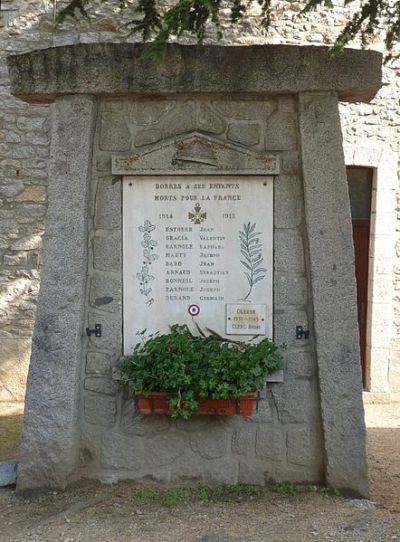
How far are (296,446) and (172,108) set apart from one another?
6.91ft

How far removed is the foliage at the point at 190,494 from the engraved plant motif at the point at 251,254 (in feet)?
3.64

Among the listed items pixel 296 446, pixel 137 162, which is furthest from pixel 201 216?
pixel 296 446

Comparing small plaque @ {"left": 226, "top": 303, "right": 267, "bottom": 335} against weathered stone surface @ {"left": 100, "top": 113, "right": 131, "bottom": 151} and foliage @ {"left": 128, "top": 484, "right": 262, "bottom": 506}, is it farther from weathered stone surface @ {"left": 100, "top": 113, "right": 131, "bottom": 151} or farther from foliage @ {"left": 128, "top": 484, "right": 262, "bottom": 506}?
weathered stone surface @ {"left": 100, "top": 113, "right": 131, "bottom": 151}

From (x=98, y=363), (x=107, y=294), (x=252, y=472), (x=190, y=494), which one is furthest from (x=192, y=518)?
(x=107, y=294)

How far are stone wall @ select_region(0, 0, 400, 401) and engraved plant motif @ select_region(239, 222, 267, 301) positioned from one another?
420cm

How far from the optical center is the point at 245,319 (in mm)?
4301

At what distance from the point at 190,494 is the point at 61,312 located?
4.22 ft

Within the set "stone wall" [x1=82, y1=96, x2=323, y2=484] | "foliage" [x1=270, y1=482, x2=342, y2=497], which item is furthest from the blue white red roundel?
"foliage" [x1=270, y1=482, x2=342, y2=497]

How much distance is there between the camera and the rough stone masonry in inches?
165

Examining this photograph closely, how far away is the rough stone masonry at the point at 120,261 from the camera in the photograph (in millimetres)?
4184

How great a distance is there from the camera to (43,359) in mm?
4270

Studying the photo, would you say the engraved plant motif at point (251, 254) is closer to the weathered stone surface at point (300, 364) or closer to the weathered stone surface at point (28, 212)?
the weathered stone surface at point (300, 364)

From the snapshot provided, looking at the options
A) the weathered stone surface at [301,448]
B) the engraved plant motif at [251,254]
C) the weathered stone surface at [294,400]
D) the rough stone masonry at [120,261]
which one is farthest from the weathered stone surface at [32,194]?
the weathered stone surface at [301,448]

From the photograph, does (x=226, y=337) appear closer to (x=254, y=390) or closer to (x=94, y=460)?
(x=254, y=390)
